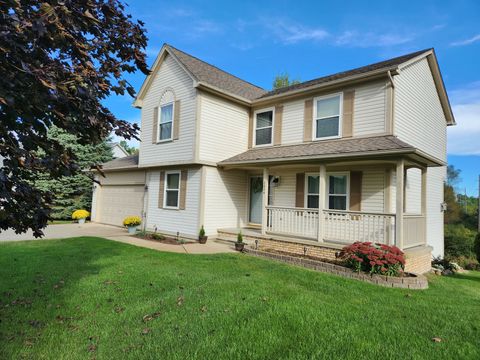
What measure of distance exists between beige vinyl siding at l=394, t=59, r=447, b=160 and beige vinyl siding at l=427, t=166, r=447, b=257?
0.97m

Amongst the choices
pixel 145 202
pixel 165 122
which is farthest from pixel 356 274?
pixel 145 202

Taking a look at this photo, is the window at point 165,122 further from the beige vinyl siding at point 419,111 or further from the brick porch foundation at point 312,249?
the beige vinyl siding at point 419,111

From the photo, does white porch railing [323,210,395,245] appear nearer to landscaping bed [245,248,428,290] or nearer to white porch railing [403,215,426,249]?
white porch railing [403,215,426,249]

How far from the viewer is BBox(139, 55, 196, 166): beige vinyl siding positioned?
12.6 meters

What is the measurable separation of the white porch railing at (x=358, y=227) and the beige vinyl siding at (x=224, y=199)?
14.7ft

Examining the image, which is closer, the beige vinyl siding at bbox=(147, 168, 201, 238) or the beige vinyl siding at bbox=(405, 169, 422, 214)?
the beige vinyl siding at bbox=(405, 169, 422, 214)

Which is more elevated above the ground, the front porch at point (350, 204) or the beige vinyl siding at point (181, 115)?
the beige vinyl siding at point (181, 115)

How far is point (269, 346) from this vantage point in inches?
142

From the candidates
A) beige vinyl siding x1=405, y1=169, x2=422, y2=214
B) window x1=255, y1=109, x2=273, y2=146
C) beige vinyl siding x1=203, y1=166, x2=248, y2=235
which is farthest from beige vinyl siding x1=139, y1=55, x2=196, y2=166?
beige vinyl siding x1=405, y1=169, x2=422, y2=214

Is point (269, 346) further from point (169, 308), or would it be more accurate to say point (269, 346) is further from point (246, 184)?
point (246, 184)

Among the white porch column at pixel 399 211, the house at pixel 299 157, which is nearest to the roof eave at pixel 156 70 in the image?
the house at pixel 299 157

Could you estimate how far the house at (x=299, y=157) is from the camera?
31.7ft

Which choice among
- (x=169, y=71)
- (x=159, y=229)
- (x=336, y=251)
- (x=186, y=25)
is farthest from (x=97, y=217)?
(x=336, y=251)

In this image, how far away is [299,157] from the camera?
33.1 ft
